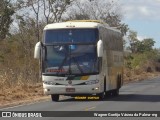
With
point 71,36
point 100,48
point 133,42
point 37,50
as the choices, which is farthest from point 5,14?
point 133,42

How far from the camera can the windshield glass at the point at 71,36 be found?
2508 centimetres

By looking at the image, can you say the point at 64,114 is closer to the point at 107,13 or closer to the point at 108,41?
the point at 108,41

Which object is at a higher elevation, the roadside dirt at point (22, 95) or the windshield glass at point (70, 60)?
the windshield glass at point (70, 60)

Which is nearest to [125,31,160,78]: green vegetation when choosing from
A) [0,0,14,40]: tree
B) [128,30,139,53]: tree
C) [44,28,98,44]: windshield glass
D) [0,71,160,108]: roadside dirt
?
[128,30,139,53]: tree

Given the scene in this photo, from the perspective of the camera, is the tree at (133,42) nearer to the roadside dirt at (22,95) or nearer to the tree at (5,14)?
the tree at (5,14)

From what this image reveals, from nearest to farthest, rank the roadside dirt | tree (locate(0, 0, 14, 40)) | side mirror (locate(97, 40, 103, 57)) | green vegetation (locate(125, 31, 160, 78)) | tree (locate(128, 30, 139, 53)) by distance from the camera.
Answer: side mirror (locate(97, 40, 103, 57)), the roadside dirt, tree (locate(0, 0, 14, 40)), green vegetation (locate(125, 31, 160, 78)), tree (locate(128, 30, 139, 53))

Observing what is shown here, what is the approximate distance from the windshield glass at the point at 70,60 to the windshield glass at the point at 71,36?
33 cm

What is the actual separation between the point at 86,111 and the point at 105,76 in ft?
21.8

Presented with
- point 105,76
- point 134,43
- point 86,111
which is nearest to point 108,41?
point 105,76

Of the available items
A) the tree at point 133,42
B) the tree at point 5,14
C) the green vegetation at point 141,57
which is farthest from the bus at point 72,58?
the tree at point 133,42

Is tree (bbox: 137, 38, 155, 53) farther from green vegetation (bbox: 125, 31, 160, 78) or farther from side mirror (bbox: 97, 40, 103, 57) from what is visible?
side mirror (bbox: 97, 40, 103, 57)

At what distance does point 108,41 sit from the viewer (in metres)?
27.6

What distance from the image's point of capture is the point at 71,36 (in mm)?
25281

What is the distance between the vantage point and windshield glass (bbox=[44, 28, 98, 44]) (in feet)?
82.3
